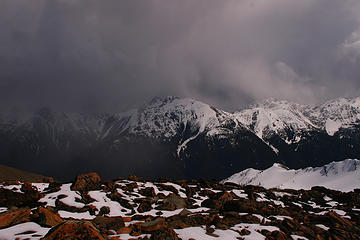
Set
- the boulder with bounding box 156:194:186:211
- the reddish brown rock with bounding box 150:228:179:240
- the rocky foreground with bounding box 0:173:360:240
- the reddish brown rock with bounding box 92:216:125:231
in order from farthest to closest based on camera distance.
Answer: the boulder with bounding box 156:194:186:211
the reddish brown rock with bounding box 92:216:125:231
the rocky foreground with bounding box 0:173:360:240
the reddish brown rock with bounding box 150:228:179:240

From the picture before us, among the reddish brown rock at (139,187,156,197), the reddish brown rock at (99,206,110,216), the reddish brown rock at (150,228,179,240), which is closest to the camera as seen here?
the reddish brown rock at (150,228,179,240)

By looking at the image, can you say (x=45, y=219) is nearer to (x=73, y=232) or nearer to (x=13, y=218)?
(x=13, y=218)

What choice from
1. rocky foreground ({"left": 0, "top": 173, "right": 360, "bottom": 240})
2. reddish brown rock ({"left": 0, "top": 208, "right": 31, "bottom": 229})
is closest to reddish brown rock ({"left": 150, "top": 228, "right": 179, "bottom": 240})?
rocky foreground ({"left": 0, "top": 173, "right": 360, "bottom": 240})

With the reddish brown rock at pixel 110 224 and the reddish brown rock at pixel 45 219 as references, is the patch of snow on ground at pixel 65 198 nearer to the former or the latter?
the reddish brown rock at pixel 110 224

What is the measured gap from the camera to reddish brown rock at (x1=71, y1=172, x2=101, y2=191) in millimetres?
57787

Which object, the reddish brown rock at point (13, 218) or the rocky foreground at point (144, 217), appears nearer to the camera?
the rocky foreground at point (144, 217)

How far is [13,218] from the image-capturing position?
99.8 ft

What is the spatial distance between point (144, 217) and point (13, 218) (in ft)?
52.5

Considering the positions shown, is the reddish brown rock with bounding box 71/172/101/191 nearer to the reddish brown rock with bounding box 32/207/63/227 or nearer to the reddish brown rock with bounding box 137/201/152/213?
the reddish brown rock with bounding box 137/201/152/213

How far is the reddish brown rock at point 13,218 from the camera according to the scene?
2939 centimetres

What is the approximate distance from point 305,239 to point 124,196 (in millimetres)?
36311

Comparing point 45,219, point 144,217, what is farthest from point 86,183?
point 45,219

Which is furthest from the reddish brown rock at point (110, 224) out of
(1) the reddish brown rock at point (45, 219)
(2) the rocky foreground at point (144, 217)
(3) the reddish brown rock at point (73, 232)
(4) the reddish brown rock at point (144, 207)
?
(4) the reddish brown rock at point (144, 207)

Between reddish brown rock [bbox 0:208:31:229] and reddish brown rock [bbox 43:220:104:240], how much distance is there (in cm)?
1229
